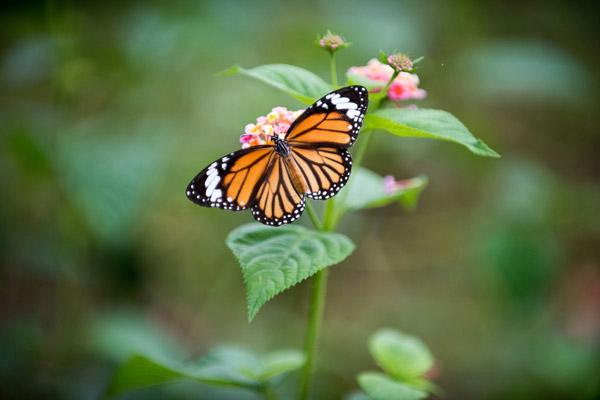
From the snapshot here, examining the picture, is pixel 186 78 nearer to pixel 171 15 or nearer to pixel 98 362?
pixel 171 15

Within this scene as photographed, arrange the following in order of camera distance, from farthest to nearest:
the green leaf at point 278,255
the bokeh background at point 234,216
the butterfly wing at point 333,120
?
the bokeh background at point 234,216 < the butterfly wing at point 333,120 < the green leaf at point 278,255

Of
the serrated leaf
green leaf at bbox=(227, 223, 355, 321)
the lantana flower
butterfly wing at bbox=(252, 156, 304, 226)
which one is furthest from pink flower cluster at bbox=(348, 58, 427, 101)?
the serrated leaf

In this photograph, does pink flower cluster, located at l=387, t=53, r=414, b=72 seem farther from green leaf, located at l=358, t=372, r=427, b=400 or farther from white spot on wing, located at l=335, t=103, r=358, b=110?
green leaf, located at l=358, t=372, r=427, b=400

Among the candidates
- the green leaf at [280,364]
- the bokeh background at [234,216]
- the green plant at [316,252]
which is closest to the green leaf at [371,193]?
the green plant at [316,252]

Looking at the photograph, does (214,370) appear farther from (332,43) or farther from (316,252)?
(332,43)

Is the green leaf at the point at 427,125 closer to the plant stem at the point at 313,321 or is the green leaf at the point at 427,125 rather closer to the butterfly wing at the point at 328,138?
the butterfly wing at the point at 328,138

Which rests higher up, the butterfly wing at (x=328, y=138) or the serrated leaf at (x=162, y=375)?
the butterfly wing at (x=328, y=138)

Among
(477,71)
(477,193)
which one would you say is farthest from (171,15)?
(477,193)
